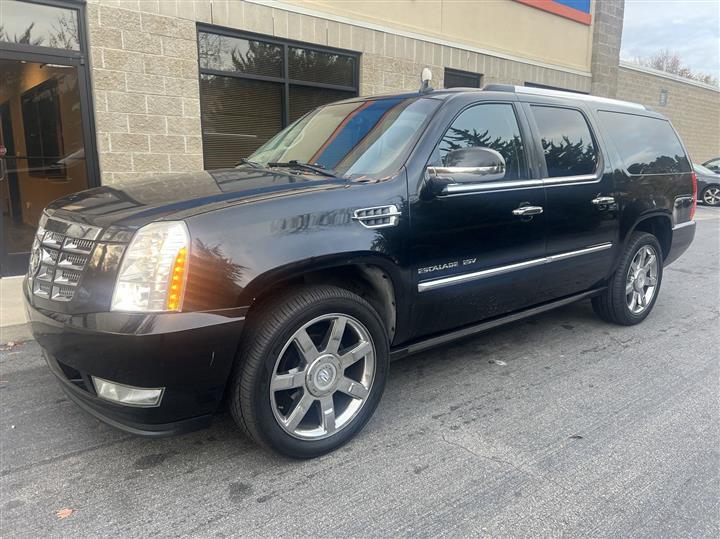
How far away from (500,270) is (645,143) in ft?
7.54

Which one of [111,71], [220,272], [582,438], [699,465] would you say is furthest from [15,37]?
[699,465]

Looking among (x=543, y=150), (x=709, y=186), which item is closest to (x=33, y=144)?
(x=543, y=150)

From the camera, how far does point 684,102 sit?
20484 millimetres

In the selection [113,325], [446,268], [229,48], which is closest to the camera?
[113,325]

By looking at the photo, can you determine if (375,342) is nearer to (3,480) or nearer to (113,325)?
(113,325)

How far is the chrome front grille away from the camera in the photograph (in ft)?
8.07

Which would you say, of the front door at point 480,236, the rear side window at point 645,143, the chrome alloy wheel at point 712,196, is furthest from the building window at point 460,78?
the chrome alloy wheel at point 712,196

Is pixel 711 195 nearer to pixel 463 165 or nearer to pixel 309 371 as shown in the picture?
pixel 463 165

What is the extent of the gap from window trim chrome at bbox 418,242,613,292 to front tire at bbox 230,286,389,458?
452 mm

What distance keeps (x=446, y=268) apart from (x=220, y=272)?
4.65ft

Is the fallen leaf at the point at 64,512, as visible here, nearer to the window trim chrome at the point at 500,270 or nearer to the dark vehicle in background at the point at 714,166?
the window trim chrome at the point at 500,270

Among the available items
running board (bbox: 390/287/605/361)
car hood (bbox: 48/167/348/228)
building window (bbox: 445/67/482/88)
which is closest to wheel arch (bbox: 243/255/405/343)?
running board (bbox: 390/287/605/361)

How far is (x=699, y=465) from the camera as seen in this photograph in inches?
109

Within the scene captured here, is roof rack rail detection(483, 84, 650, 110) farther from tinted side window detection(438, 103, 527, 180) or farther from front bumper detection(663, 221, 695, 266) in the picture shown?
front bumper detection(663, 221, 695, 266)
